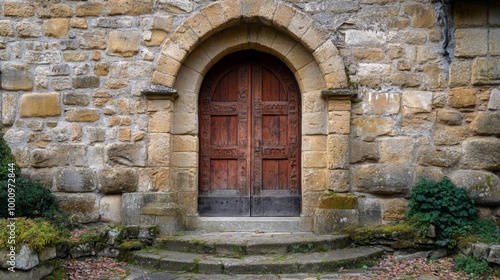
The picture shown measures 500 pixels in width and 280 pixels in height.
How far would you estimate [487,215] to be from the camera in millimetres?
5180

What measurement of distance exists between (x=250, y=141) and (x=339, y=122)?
122 centimetres

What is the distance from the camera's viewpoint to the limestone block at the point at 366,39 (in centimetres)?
536

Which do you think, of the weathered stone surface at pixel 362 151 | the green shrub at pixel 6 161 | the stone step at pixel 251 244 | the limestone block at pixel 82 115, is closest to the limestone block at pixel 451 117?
the weathered stone surface at pixel 362 151

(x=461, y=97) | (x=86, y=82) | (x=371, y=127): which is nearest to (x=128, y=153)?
(x=86, y=82)

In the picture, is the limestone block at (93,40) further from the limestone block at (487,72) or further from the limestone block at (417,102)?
the limestone block at (487,72)

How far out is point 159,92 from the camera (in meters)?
5.27

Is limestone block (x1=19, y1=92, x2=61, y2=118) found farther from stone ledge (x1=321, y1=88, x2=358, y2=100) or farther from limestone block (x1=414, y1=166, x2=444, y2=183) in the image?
limestone block (x1=414, y1=166, x2=444, y2=183)

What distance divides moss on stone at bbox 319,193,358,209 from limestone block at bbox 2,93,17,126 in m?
3.99

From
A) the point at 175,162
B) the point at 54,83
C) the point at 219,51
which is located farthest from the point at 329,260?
the point at 54,83

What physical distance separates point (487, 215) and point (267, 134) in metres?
2.86

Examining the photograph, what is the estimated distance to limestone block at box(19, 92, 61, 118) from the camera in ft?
17.6

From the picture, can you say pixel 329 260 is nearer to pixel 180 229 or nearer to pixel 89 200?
pixel 180 229

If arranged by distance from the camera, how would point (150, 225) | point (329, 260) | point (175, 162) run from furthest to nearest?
1. point (175, 162)
2. point (150, 225)
3. point (329, 260)

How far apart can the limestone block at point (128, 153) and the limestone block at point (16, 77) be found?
1.30m
